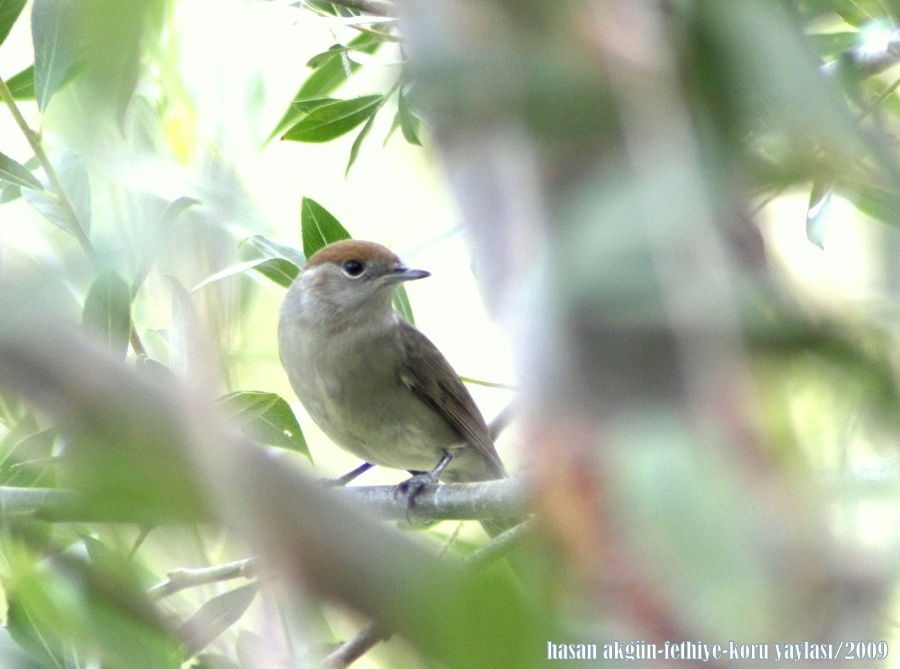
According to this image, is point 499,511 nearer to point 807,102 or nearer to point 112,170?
point 112,170

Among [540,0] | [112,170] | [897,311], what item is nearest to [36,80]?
[112,170]

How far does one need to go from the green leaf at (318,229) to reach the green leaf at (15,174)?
1.12 m

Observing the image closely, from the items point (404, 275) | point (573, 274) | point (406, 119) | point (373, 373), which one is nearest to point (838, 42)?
point (406, 119)

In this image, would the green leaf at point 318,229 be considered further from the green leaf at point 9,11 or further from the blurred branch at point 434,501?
the green leaf at point 9,11

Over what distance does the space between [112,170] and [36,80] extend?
1838 millimetres

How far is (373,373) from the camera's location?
5098 millimetres

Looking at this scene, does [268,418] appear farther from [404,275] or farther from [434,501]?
[404,275]

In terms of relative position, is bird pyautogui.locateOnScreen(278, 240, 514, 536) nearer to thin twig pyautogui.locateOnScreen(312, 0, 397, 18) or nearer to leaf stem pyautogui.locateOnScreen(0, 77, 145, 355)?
thin twig pyautogui.locateOnScreen(312, 0, 397, 18)

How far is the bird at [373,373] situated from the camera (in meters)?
5.05

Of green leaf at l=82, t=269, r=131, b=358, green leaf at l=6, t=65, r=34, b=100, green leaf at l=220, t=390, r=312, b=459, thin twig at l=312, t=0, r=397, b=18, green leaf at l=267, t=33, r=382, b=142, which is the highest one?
thin twig at l=312, t=0, r=397, b=18

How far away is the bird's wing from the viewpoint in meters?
5.18

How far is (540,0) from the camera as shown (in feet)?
2.90

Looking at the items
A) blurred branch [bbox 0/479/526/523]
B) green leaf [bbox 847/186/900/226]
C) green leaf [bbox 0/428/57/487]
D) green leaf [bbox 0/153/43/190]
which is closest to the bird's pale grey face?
blurred branch [bbox 0/479/526/523]

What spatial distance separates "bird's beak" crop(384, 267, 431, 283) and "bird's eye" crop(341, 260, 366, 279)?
161 mm
